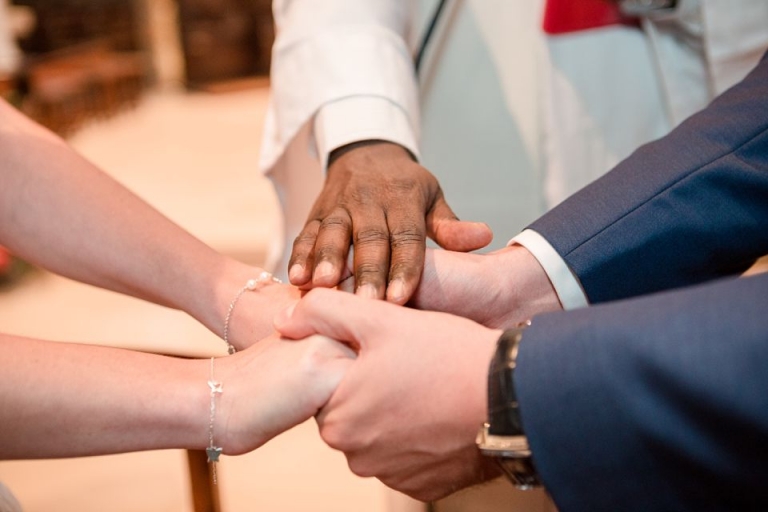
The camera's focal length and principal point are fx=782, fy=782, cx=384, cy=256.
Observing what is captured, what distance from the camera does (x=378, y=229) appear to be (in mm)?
935

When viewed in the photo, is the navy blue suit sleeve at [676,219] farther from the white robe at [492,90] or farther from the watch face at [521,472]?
the watch face at [521,472]

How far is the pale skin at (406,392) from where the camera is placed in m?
0.73

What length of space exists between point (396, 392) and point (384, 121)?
20.4 inches

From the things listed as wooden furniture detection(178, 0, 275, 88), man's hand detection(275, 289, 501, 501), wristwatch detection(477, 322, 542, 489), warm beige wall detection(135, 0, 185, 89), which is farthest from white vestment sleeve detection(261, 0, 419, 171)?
warm beige wall detection(135, 0, 185, 89)

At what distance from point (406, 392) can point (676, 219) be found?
44cm

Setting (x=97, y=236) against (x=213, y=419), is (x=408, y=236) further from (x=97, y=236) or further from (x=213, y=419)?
(x=97, y=236)

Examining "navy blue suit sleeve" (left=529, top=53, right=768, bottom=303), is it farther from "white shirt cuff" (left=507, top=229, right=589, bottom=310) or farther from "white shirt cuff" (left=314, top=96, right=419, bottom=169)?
"white shirt cuff" (left=314, top=96, right=419, bottom=169)

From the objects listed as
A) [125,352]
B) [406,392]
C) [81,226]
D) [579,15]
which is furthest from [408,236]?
[579,15]

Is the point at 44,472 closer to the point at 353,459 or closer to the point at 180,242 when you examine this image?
the point at 180,242

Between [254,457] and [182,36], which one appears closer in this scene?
[254,457]

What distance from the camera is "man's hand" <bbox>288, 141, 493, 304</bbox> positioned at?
2.93 feet

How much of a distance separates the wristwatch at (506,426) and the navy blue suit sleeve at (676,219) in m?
0.32

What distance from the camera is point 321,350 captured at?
0.83 metres

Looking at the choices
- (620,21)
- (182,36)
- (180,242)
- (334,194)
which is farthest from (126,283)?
(182,36)
